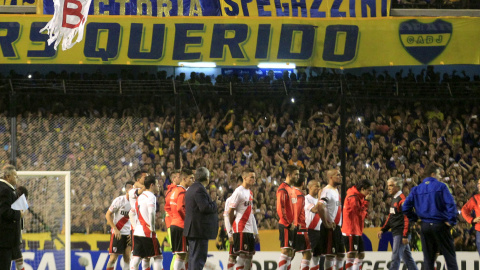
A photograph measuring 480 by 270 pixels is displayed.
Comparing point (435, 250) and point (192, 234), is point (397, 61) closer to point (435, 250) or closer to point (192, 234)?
point (435, 250)

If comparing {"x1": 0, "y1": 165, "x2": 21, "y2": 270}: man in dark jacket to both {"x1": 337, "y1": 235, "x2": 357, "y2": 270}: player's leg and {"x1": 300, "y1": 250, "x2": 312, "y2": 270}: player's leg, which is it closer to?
{"x1": 300, "y1": 250, "x2": 312, "y2": 270}: player's leg

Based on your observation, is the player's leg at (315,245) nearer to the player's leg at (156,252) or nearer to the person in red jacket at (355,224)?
the person in red jacket at (355,224)

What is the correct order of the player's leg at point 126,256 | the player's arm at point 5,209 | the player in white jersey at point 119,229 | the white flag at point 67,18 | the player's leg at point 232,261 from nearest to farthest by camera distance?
the player's arm at point 5,209
the white flag at point 67,18
the player's leg at point 232,261
the player in white jersey at point 119,229
the player's leg at point 126,256

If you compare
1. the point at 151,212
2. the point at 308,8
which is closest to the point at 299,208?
the point at 151,212

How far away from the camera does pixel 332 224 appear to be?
39.0ft

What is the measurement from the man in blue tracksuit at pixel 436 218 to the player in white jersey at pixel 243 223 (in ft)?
8.65

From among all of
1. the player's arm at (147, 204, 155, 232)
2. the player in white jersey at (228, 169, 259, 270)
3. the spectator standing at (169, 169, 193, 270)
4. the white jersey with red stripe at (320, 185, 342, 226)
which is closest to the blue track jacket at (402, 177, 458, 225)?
the white jersey with red stripe at (320, 185, 342, 226)

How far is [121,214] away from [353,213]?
153 inches

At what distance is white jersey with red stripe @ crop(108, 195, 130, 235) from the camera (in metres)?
12.5

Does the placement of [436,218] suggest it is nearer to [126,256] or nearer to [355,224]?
[355,224]

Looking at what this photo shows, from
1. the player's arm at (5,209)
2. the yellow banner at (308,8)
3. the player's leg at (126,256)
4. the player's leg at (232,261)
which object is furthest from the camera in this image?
the yellow banner at (308,8)

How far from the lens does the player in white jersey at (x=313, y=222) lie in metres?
12.0

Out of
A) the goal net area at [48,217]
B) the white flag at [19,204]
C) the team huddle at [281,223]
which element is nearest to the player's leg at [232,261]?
the team huddle at [281,223]

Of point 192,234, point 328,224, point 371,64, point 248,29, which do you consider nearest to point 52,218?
point 192,234
